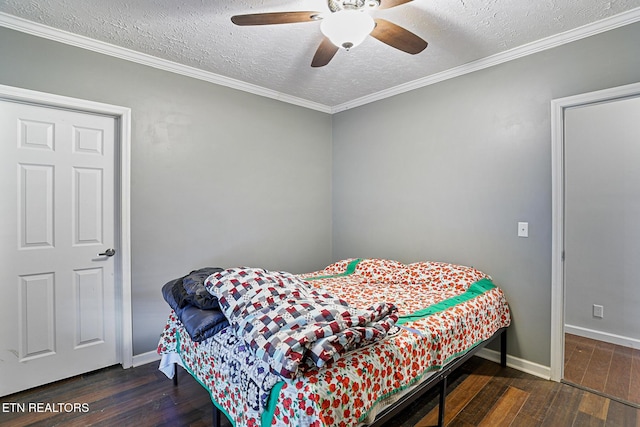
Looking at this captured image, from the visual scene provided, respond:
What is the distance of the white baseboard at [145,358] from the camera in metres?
2.58

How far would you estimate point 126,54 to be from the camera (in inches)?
98.4

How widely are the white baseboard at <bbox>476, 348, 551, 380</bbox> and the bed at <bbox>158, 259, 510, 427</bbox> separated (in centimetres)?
7

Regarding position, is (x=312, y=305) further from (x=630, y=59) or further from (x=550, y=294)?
(x=630, y=59)

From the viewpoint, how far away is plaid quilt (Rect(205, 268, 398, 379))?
124 cm

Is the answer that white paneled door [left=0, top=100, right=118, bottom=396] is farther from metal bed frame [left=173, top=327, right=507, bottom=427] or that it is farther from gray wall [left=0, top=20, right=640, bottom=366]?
metal bed frame [left=173, top=327, right=507, bottom=427]

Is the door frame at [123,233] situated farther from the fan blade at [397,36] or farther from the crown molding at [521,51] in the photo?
the crown molding at [521,51]

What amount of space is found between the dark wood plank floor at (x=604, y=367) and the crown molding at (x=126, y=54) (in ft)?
11.7

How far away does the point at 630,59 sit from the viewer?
2064 mm

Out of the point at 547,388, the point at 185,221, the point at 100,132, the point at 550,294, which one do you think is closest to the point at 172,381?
the point at 185,221

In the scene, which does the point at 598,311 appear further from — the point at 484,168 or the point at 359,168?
the point at 359,168

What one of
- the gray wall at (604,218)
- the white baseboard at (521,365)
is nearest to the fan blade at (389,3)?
the gray wall at (604,218)

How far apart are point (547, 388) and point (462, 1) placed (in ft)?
8.61

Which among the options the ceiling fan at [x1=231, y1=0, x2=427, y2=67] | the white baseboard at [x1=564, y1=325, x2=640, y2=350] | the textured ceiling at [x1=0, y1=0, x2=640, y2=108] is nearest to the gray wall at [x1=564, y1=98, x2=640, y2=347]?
the white baseboard at [x1=564, y1=325, x2=640, y2=350]

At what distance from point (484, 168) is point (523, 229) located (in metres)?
0.59
